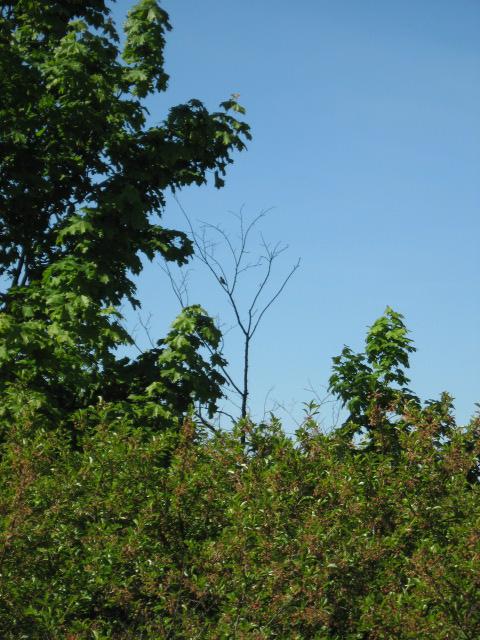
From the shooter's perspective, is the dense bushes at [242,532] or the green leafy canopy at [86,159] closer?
the dense bushes at [242,532]

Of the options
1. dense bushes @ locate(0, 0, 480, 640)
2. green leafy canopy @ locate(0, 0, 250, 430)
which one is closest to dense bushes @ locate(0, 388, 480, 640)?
dense bushes @ locate(0, 0, 480, 640)

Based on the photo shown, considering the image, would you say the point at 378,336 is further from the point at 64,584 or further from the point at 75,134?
the point at 64,584

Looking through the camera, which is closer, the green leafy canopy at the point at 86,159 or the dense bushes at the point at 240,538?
the dense bushes at the point at 240,538

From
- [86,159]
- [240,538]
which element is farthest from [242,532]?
[86,159]

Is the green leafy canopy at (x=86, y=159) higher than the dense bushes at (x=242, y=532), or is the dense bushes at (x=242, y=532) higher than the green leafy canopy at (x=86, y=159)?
the green leafy canopy at (x=86, y=159)

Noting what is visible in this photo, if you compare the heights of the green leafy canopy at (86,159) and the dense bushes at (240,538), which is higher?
the green leafy canopy at (86,159)

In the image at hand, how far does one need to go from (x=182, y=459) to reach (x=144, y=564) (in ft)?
2.84

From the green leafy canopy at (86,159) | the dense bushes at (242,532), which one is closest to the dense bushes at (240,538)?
the dense bushes at (242,532)

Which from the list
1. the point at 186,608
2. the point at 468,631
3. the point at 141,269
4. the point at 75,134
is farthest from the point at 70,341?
the point at 468,631

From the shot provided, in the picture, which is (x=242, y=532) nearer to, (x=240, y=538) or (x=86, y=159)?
(x=240, y=538)

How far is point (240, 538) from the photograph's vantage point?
553cm

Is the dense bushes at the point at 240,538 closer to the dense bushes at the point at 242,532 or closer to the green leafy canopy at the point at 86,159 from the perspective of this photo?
the dense bushes at the point at 242,532

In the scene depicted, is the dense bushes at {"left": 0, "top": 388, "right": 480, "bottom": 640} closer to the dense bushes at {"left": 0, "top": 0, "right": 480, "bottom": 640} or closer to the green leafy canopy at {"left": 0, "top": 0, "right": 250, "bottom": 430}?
the dense bushes at {"left": 0, "top": 0, "right": 480, "bottom": 640}

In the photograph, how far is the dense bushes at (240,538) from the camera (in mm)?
5320
